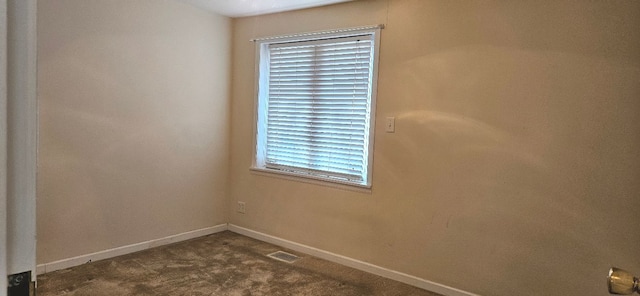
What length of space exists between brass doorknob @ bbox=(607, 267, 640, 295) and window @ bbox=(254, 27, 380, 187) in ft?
7.56

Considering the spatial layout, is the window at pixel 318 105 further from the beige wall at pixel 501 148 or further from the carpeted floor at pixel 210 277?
the carpeted floor at pixel 210 277

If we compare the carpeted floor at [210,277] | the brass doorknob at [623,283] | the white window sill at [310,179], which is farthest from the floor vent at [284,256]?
the brass doorknob at [623,283]

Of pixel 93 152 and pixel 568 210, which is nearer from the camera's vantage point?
pixel 568 210

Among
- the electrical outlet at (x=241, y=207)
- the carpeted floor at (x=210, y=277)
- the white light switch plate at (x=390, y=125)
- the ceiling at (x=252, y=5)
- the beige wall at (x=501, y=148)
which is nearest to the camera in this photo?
the beige wall at (x=501, y=148)

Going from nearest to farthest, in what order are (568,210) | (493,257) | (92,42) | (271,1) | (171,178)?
1. (568,210)
2. (493,257)
3. (92,42)
4. (271,1)
5. (171,178)

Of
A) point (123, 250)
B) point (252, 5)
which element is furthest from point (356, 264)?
point (252, 5)

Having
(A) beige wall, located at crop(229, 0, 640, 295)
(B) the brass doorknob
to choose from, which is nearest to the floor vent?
(A) beige wall, located at crop(229, 0, 640, 295)

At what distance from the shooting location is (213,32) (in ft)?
12.8

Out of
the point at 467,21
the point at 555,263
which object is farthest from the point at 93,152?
the point at 555,263

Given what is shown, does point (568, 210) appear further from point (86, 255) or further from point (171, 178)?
point (86, 255)

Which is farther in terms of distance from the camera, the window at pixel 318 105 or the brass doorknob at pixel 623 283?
the window at pixel 318 105

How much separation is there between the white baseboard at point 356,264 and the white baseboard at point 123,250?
13.1 inches

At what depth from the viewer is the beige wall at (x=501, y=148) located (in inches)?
89.0

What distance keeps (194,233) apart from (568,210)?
10.6ft
